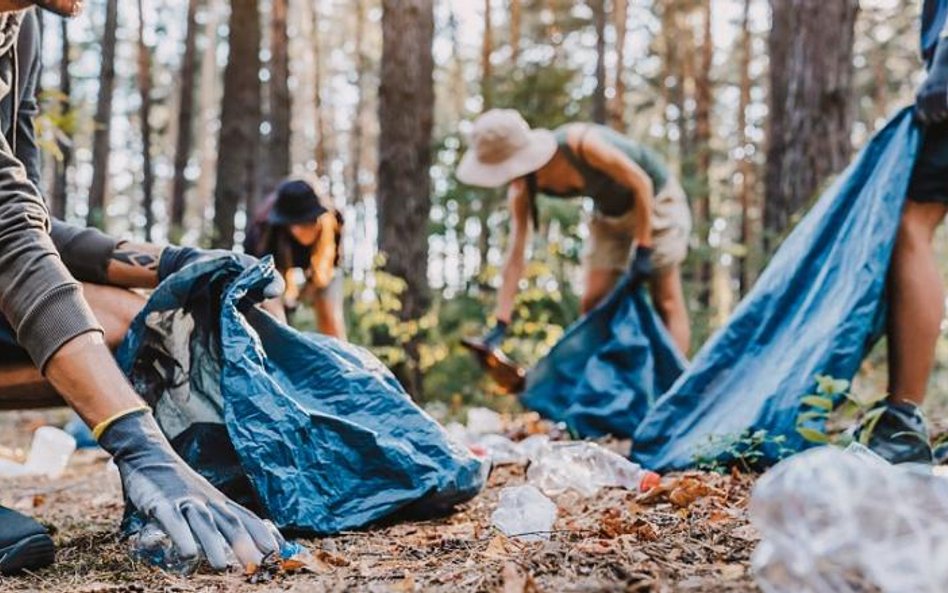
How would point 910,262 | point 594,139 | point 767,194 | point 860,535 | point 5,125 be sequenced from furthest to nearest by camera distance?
1. point 767,194
2. point 594,139
3. point 910,262
4. point 5,125
5. point 860,535

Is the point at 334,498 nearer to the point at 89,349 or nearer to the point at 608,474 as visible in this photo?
the point at 89,349

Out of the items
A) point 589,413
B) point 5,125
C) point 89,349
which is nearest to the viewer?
point 89,349

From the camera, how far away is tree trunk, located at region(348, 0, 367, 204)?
25.1 meters

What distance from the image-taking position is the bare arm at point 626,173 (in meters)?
4.89

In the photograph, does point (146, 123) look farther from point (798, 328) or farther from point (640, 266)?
point (798, 328)

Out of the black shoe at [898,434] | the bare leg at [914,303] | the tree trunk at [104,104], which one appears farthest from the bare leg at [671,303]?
the tree trunk at [104,104]

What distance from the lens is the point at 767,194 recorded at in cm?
806

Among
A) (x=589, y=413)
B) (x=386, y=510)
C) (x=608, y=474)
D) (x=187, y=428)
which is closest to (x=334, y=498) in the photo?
(x=386, y=510)

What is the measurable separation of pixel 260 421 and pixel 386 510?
1.25 feet

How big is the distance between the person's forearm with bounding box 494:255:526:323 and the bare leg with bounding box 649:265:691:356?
0.76 metres

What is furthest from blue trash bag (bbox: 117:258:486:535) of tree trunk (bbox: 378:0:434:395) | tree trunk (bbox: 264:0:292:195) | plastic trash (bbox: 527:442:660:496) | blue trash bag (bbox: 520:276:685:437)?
tree trunk (bbox: 264:0:292:195)

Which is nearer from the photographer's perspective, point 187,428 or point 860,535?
point 860,535

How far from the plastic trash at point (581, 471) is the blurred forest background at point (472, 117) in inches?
85.3

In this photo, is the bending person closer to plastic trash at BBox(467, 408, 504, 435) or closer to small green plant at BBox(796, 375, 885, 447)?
plastic trash at BBox(467, 408, 504, 435)
